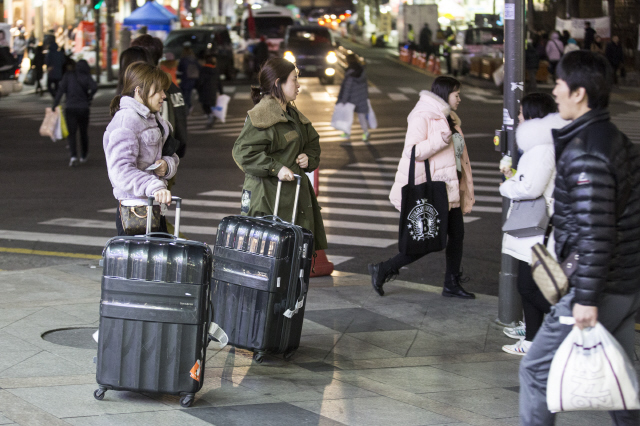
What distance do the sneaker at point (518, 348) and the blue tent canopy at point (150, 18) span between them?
103 feet

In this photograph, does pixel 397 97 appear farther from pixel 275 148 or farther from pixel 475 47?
pixel 275 148

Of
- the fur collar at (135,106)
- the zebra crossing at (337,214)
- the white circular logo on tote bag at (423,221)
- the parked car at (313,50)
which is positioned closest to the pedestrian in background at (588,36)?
the parked car at (313,50)

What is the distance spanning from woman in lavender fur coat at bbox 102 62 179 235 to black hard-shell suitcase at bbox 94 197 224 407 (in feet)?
1.65

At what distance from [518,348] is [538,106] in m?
1.60

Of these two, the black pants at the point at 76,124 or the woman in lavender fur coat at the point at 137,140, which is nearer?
the woman in lavender fur coat at the point at 137,140

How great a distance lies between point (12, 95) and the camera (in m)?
29.6

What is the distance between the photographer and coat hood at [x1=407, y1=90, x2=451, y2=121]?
7.08 metres

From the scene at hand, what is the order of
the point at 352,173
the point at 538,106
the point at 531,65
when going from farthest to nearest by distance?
1. the point at 531,65
2. the point at 352,173
3. the point at 538,106

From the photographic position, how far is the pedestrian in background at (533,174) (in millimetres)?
5320

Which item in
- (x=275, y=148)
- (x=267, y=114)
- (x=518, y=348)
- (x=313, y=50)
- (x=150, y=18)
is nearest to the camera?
(x=267, y=114)

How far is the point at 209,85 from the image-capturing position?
69.1 ft

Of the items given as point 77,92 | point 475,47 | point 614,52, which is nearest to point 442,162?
point 77,92

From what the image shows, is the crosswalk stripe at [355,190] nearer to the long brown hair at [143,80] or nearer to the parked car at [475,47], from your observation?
the long brown hair at [143,80]

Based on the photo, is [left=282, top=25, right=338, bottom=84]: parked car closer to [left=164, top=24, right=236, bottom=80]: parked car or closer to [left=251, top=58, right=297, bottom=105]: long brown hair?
[left=164, top=24, right=236, bottom=80]: parked car
